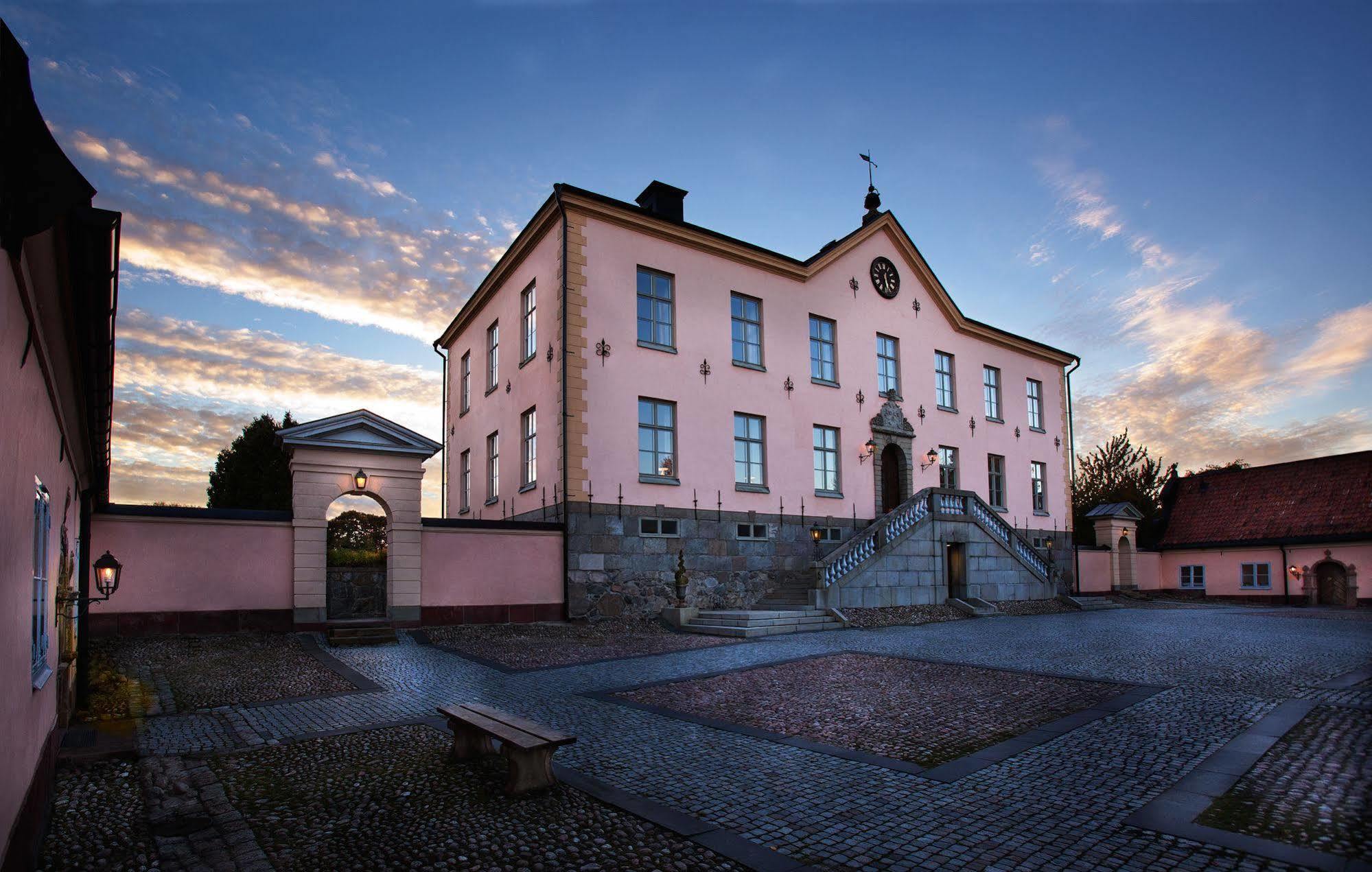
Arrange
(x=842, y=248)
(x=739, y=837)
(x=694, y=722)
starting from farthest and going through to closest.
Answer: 1. (x=842, y=248)
2. (x=694, y=722)
3. (x=739, y=837)

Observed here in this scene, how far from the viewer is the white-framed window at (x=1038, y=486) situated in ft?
99.6

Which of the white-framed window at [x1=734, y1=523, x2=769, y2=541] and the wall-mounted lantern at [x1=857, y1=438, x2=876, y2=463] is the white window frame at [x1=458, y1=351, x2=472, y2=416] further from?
the wall-mounted lantern at [x1=857, y1=438, x2=876, y2=463]

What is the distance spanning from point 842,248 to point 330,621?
17366 millimetres

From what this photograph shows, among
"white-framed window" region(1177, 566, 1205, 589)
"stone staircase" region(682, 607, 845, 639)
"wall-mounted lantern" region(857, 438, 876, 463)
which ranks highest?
"wall-mounted lantern" region(857, 438, 876, 463)

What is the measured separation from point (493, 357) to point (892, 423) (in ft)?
40.9

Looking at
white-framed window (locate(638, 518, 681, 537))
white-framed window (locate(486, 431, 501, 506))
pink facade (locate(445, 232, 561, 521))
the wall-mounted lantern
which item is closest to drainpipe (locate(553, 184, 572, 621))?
pink facade (locate(445, 232, 561, 521))

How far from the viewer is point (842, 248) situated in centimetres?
2456

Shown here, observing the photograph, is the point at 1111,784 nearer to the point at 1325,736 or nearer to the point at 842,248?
the point at 1325,736

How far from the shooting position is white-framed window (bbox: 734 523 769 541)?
818 inches

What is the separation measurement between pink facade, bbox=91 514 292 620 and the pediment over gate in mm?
16458

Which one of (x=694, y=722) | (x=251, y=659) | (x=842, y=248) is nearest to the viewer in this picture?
(x=694, y=722)

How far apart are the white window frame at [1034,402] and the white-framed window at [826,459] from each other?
11201mm

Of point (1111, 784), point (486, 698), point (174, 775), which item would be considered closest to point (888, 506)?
point (486, 698)

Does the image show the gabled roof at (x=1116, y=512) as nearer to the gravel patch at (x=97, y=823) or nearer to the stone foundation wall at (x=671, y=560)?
the stone foundation wall at (x=671, y=560)
